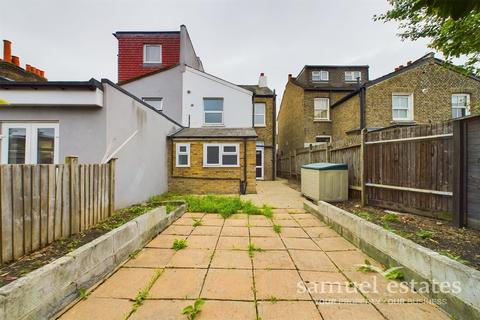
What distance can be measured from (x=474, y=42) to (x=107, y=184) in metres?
9.99

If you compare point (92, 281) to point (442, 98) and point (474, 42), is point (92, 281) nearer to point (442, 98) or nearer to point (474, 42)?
point (474, 42)

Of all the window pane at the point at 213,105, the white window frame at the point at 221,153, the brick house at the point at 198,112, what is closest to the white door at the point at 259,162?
the brick house at the point at 198,112

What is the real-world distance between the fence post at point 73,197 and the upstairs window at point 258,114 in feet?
50.3

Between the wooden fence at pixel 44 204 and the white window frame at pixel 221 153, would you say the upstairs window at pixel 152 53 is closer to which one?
the white window frame at pixel 221 153

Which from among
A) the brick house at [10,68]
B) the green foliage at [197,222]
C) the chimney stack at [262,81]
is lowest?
the green foliage at [197,222]

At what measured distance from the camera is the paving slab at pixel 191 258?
11.0 ft

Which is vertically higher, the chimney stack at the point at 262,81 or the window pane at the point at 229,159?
the chimney stack at the point at 262,81

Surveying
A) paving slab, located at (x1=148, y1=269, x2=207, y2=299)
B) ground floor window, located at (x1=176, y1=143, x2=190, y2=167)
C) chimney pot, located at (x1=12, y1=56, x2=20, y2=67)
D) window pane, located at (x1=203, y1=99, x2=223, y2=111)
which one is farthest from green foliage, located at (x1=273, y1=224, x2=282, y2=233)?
chimney pot, located at (x1=12, y1=56, x2=20, y2=67)

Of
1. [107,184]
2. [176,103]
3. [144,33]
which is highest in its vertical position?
[144,33]

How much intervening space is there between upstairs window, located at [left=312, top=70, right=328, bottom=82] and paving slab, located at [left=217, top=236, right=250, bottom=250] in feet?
72.0

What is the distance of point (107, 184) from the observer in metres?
4.99

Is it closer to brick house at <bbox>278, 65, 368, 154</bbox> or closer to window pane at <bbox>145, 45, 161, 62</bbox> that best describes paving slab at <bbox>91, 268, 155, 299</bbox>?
window pane at <bbox>145, 45, 161, 62</bbox>

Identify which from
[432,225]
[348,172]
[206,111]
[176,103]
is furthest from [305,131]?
[432,225]

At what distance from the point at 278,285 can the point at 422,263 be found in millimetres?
1628
